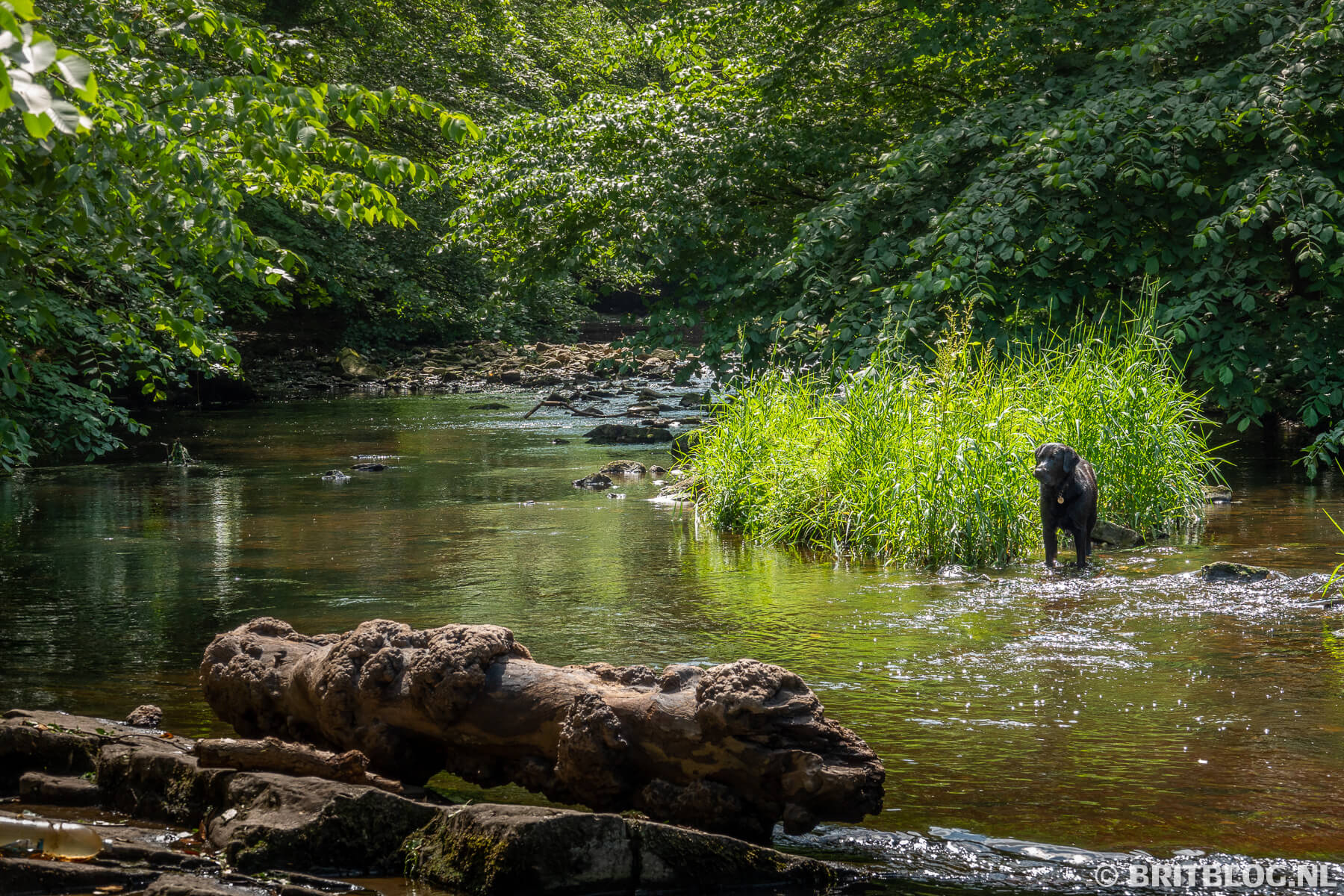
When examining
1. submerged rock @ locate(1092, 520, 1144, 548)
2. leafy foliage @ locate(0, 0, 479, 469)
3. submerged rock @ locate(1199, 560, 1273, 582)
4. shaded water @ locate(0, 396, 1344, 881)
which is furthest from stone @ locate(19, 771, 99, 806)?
submerged rock @ locate(1092, 520, 1144, 548)

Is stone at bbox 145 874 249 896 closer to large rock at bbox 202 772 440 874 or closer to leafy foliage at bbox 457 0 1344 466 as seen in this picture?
large rock at bbox 202 772 440 874

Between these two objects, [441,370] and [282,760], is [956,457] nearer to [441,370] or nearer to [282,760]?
[282,760]

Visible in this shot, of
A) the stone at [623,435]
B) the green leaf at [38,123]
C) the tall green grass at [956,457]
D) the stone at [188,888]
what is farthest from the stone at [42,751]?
the stone at [623,435]

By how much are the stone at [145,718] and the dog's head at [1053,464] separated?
17.2 ft

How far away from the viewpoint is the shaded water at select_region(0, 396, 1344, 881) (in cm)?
411

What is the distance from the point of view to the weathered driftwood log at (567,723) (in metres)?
3.51

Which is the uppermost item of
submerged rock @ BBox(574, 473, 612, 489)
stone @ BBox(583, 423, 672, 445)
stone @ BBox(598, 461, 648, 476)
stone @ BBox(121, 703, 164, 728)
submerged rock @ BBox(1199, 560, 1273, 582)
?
stone @ BBox(583, 423, 672, 445)

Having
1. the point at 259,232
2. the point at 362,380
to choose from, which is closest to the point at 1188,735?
the point at 259,232

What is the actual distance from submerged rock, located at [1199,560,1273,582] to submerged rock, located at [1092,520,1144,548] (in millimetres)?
1485

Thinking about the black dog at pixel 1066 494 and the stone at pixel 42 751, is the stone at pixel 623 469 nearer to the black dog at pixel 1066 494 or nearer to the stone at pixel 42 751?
the black dog at pixel 1066 494

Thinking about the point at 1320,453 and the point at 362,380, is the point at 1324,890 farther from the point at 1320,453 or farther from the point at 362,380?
the point at 362,380

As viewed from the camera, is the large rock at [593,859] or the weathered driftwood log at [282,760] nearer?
the large rock at [593,859]

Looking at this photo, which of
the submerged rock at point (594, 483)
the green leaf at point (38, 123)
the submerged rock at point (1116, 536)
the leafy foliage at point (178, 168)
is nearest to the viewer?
the green leaf at point (38, 123)

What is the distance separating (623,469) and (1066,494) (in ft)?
24.7
